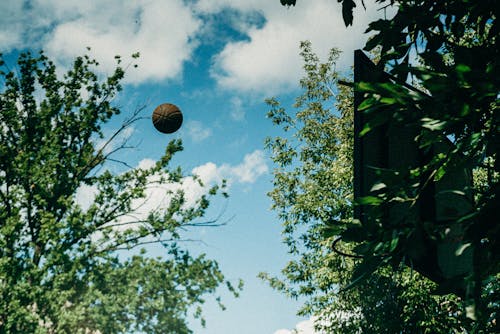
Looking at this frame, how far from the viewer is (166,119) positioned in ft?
35.1

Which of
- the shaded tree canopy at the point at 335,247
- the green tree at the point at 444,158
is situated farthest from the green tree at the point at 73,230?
the green tree at the point at 444,158

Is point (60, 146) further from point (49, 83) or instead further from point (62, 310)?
point (62, 310)

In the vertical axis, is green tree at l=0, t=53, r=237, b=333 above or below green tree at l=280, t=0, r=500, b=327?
above

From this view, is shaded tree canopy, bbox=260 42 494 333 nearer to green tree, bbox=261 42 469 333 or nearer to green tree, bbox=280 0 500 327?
green tree, bbox=261 42 469 333

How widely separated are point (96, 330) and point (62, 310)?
2006mm

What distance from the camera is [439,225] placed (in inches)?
107

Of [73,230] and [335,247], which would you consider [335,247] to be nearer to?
[335,247]

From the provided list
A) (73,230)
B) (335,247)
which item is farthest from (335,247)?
(73,230)

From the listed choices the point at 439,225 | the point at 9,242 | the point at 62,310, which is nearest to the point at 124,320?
the point at 62,310

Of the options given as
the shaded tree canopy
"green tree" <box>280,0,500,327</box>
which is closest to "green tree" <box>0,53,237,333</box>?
the shaded tree canopy

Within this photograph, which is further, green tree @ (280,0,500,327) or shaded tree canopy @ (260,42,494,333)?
shaded tree canopy @ (260,42,494,333)

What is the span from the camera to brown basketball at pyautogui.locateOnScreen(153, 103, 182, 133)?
10.7m

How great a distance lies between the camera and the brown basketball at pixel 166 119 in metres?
10.7

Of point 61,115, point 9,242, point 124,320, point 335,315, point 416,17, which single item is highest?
point 61,115
